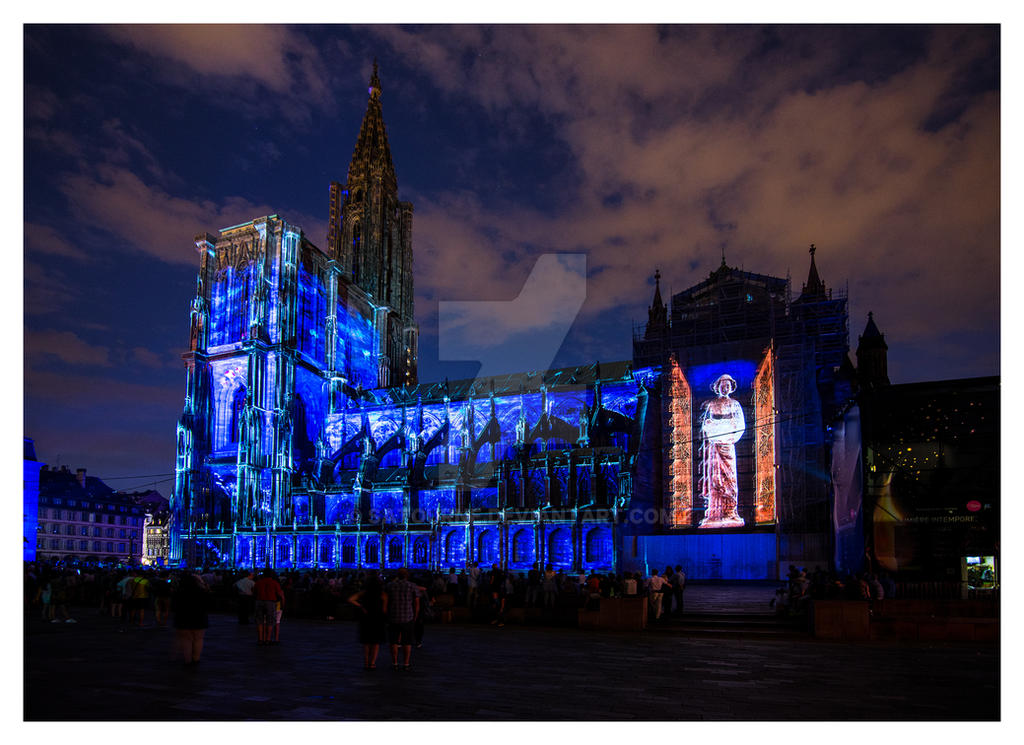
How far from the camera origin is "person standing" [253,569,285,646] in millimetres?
14898

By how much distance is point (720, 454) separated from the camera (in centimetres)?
4519

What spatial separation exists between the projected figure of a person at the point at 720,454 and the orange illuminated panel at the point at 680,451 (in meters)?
0.81

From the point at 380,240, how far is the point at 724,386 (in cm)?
4936

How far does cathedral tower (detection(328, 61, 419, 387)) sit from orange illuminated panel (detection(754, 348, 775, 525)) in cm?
4547

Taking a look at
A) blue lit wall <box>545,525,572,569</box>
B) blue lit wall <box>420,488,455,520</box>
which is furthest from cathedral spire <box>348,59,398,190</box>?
blue lit wall <box>545,525,572,569</box>

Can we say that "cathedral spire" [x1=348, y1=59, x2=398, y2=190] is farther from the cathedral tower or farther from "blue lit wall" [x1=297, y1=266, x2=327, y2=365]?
"blue lit wall" [x1=297, y1=266, x2=327, y2=365]

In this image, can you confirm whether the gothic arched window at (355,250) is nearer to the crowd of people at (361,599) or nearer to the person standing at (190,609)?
the crowd of people at (361,599)

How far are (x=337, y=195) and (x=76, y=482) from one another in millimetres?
50850

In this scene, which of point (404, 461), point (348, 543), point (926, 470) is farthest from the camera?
point (404, 461)

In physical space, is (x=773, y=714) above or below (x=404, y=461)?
below

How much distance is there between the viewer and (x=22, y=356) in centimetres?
998

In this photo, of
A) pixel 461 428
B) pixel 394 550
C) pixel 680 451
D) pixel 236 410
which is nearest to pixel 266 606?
pixel 680 451

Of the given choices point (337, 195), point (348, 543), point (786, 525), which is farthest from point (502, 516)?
point (337, 195)

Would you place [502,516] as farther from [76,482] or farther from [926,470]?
[76,482]
